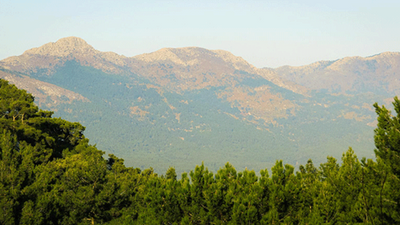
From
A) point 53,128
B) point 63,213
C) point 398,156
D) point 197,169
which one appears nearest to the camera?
point 398,156

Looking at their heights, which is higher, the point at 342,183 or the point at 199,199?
the point at 342,183

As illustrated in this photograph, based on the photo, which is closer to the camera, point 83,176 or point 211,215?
point 211,215

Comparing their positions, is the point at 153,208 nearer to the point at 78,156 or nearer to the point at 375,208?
the point at 375,208

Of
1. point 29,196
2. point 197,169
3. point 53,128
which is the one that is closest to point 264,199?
point 197,169

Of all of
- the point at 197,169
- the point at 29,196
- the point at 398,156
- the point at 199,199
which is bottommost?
the point at 29,196

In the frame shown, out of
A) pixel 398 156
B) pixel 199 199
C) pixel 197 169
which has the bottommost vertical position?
pixel 199 199

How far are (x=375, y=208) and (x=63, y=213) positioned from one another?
2907 cm

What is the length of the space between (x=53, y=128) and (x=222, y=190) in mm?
59960

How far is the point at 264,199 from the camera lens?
28891mm

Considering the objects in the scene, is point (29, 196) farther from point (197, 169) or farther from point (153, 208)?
point (197, 169)

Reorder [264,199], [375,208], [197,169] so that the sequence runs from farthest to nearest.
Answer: [197,169]
[264,199]
[375,208]

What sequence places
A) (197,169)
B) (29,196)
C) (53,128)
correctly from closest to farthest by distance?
1. (197,169)
2. (29,196)
3. (53,128)

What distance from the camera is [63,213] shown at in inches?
1569

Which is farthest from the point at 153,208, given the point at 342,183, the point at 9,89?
the point at 9,89
